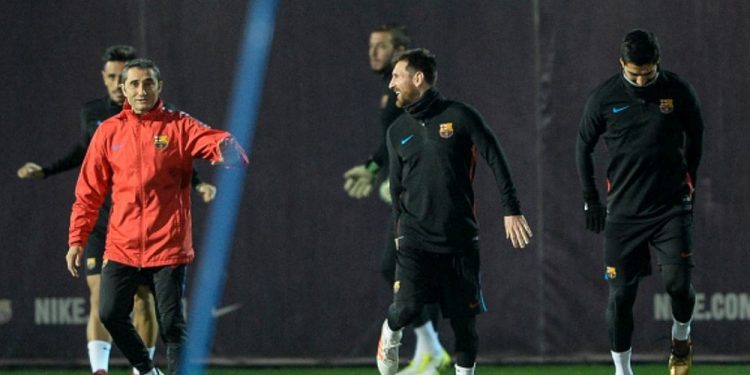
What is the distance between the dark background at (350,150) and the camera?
10141 millimetres

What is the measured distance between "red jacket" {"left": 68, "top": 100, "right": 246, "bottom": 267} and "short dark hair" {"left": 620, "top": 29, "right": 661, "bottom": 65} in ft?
7.45

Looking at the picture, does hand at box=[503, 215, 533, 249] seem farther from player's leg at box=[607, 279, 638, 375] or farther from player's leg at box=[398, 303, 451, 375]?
player's leg at box=[398, 303, 451, 375]

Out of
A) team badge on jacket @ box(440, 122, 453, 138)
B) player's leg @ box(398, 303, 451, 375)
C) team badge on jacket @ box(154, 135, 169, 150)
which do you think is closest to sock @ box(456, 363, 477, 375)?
player's leg @ box(398, 303, 451, 375)

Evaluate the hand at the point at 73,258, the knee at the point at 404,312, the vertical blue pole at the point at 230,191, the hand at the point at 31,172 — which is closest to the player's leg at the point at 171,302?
the hand at the point at 73,258

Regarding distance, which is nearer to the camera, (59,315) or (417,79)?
(417,79)

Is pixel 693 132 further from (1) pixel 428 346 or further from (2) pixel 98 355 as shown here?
(2) pixel 98 355

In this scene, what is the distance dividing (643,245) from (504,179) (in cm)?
86

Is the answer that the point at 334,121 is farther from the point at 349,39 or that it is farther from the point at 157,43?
the point at 157,43

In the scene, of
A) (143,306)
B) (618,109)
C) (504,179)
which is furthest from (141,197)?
(618,109)

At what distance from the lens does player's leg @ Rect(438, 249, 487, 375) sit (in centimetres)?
822

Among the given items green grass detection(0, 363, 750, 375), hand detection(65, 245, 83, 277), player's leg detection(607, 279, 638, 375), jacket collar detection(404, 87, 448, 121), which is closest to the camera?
hand detection(65, 245, 83, 277)

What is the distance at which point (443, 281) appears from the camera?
833 cm

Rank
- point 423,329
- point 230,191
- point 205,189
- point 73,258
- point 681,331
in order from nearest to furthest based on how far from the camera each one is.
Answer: point 73,258
point 681,331
point 205,189
point 423,329
point 230,191

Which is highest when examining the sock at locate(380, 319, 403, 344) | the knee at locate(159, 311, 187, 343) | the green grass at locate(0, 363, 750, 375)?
the knee at locate(159, 311, 187, 343)
